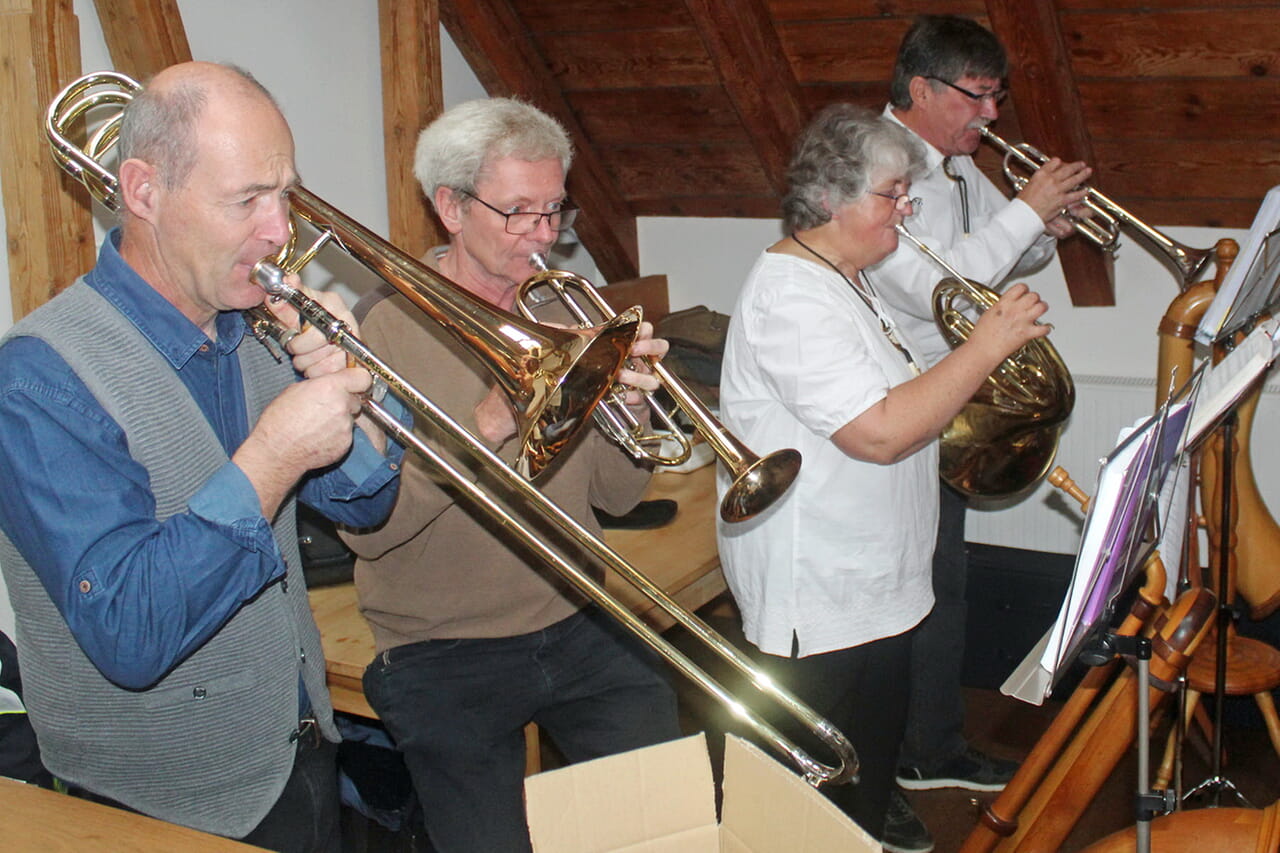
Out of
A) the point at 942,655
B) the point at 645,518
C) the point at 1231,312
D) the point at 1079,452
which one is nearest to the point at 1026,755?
the point at 942,655

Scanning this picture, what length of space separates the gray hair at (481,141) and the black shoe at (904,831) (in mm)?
1693

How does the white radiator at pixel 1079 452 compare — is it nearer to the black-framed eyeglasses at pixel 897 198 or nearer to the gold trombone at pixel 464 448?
the black-framed eyeglasses at pixel 897 198

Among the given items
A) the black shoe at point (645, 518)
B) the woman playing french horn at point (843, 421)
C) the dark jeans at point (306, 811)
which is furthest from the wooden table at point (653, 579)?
the dark jeans at point (306, 811)

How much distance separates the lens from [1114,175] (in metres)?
3.51

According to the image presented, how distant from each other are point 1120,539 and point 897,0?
2.22 metres

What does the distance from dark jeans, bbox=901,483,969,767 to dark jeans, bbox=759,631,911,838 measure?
32.6 inches

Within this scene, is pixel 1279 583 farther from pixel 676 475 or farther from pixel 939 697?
pixel 676 475

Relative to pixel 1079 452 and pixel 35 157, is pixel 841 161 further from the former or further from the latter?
pixel 1079 452

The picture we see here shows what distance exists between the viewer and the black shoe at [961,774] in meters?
3.04

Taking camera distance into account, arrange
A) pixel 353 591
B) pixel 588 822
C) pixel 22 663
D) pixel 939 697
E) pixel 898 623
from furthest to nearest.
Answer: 1. pixel 939 697
2. pixel 353 591
3. pixel 898 623
4. pixel 22 663
5. pixel 588 822

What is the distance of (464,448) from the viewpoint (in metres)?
1.48

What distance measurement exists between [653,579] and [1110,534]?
136 cm

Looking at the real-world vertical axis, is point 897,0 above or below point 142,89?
above

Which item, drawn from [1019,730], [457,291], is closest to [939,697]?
[1019,730]
